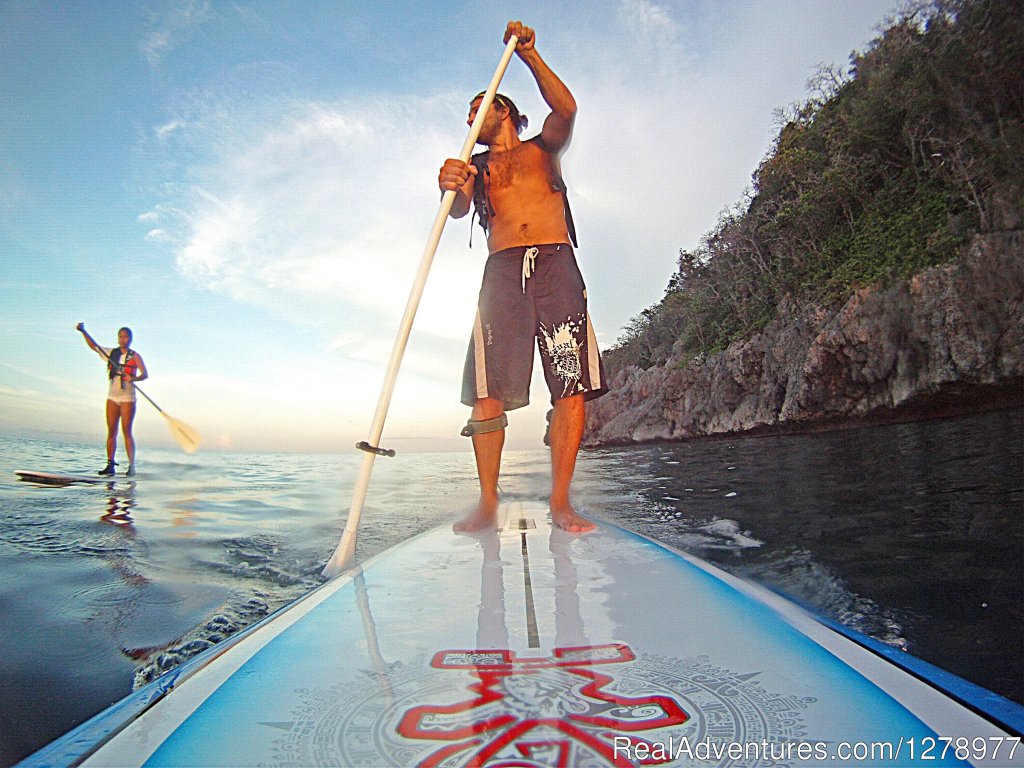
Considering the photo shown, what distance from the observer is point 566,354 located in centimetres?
238

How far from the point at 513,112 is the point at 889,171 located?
2026 cm

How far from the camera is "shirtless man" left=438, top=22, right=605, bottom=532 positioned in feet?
7.72

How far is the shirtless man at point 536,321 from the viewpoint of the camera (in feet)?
7.72

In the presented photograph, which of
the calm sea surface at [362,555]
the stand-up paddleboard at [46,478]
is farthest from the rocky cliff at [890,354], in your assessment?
the stand-up paddleboard at [46,478]

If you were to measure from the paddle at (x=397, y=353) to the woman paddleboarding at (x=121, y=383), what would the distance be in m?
5.57

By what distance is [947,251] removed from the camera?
1375 cm

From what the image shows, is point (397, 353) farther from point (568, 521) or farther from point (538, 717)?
point (538, 717)

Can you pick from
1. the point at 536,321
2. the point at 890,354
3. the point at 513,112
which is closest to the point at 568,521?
the point at 536,321

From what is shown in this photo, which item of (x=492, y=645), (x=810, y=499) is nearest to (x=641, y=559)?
(x=492, y=645)

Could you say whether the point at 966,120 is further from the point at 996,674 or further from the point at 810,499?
the point at 996,674

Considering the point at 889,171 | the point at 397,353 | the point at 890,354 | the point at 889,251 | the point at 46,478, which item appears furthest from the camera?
the point at 889,171

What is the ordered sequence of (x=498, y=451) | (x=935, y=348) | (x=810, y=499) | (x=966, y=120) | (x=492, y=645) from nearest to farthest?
1. (x=492, y=645)
2. (x=498, y=451)
3. (x=810, y=499)
4. (x=935, y=348)
5. (x=966, y=120)

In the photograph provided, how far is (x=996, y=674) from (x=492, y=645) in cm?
106

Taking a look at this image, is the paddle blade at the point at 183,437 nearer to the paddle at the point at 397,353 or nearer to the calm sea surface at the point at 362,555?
the calm sea surface at the point at 362,555
